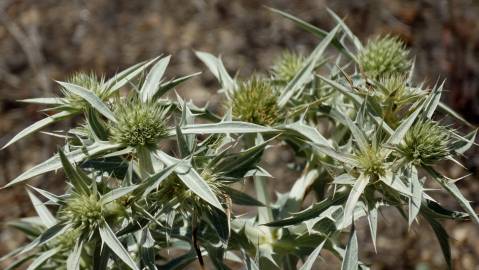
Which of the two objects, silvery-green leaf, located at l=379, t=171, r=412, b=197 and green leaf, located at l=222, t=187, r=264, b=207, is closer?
silvery-green leaf, located at l=379, t=171, r=412, b=197

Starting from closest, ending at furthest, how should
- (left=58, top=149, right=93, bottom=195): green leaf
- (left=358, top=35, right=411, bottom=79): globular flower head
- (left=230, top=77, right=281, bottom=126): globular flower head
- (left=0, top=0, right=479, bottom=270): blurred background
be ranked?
(left=58, top=149, right=93, bottom=195): green leaf
(left=230, top=77, right=281, bottom=126): globular flower head
(left=358, top=35, right=411, bottom=79): globular flower head
(left=0, top=0, right=479, bottom=270): blurred background

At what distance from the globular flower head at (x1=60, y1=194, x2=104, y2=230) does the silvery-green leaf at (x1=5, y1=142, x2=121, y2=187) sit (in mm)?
103

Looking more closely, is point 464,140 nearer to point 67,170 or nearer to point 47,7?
point 67,170

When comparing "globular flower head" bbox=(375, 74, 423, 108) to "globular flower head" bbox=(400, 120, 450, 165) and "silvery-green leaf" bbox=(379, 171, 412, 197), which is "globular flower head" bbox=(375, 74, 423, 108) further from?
"silvery-green leaf" bbox=(379, 171, 412, 197)

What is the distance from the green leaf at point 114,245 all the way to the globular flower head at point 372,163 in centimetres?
63

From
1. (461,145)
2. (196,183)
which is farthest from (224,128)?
(461,145)

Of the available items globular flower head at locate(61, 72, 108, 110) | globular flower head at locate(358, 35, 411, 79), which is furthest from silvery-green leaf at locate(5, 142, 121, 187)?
globular flower head at locate(358, 35, 411, 79)

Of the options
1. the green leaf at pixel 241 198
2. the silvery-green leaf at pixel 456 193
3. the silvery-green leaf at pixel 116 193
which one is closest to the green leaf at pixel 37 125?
the silvery-green leaf at pixel 116 193

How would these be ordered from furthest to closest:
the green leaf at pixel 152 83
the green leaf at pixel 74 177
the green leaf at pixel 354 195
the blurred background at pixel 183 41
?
the blurred background at pixel 183 41 → the green leaf at pixel 152 83 → the green leaf at pixel 354 195 → the green leaf at pixel 74 177

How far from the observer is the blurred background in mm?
4352

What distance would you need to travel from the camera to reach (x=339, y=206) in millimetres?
1635

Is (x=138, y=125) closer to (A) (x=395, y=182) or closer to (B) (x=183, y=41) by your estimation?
(A) (x=395, y=182)

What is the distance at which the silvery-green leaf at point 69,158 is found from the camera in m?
1.42

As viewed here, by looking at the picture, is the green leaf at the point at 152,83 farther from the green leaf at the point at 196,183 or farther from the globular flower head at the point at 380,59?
the globular flower head at the point at 380,59
